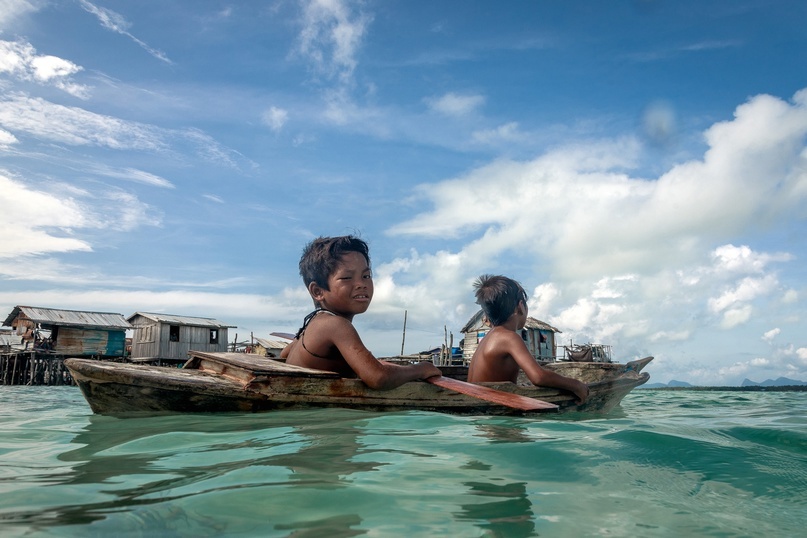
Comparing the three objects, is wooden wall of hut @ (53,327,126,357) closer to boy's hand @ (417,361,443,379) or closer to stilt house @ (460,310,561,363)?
stilt house @ (460,310,561,363)

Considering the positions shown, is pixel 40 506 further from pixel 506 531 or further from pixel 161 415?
pixel 161 415

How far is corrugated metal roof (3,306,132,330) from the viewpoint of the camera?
27.8m

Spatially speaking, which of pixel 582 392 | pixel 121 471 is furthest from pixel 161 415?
pixel 582 392

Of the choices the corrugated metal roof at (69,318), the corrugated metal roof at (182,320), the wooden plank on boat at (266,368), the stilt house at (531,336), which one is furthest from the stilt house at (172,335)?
the wooden plank on boat at (266,368)

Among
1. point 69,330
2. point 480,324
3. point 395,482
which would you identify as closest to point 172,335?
point 69,330

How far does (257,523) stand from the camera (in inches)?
59.5

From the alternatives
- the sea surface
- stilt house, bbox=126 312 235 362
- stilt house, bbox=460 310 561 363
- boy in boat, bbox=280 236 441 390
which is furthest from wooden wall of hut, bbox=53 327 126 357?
the sea surface

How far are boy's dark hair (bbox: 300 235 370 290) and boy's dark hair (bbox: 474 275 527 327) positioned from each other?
146cm

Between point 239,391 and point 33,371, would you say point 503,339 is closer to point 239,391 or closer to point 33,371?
point 239,391

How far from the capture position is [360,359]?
4082 mm

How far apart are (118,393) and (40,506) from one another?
7.82 ft

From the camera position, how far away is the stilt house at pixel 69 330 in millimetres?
27984

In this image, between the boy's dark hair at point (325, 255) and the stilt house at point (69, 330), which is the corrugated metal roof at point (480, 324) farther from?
the boy's dark hair at point (325, 255)

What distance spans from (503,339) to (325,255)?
76.9 inches
